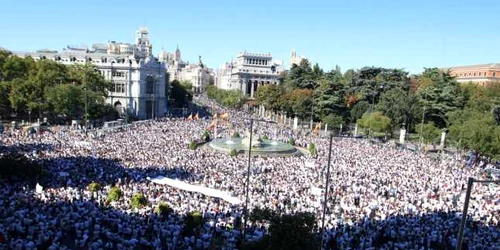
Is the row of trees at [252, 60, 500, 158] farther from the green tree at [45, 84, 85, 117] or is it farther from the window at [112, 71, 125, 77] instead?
the green tree at [45, 84, 85, 117]

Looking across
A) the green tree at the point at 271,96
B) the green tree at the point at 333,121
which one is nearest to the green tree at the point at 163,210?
the green tree at the point at 333,121

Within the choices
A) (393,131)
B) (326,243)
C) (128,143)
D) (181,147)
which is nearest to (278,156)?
(181,147)

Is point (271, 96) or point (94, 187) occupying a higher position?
point (271, 96)

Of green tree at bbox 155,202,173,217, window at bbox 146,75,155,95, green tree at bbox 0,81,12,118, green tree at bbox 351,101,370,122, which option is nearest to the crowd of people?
green tree at bbox 155,202,173,217

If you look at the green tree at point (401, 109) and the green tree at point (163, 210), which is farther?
the green tree at point (401, 109)

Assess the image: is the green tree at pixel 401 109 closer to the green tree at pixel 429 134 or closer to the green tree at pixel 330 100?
the green tree at pixel 429 134

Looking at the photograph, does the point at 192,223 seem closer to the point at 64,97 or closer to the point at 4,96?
the point at 64,97

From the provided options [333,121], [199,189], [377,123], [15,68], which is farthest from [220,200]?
[15,68]
